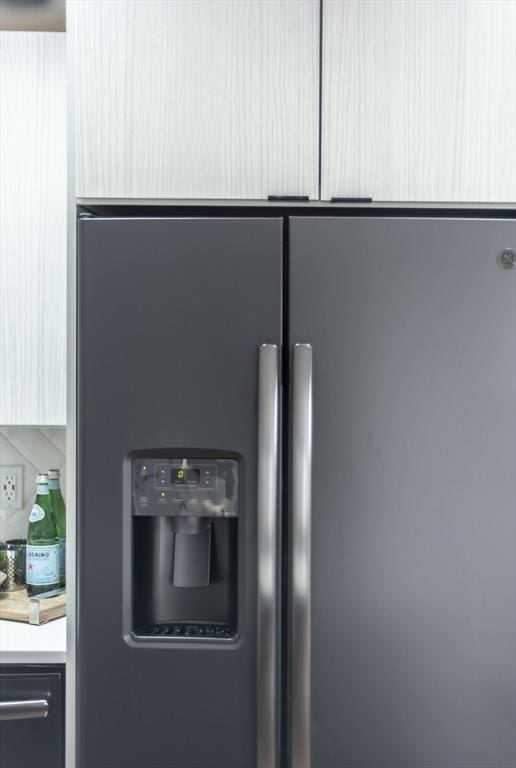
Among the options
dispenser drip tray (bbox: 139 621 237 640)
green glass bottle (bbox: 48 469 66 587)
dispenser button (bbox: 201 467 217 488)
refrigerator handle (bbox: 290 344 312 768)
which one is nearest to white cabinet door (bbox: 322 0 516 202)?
refrigerator handle (bbox: 290 344 312 768)

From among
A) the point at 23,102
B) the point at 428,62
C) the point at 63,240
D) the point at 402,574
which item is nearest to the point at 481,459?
the point at 402,574

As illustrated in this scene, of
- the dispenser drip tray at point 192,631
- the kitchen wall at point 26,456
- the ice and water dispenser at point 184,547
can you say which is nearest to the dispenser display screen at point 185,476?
the ice and water dispenser at point 184,547

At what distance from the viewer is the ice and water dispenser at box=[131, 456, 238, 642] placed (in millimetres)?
1200

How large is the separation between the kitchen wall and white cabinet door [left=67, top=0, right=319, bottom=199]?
0.90 m

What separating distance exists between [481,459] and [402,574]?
247mm

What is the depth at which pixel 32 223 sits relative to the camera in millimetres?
1556

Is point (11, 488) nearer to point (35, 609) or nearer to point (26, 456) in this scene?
point (26, 456)

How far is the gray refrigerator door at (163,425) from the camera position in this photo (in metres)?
1.18

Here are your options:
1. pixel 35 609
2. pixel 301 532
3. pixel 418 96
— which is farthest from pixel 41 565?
pixel 418 96

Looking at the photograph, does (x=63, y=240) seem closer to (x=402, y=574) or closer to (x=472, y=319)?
(x=472, y=319)

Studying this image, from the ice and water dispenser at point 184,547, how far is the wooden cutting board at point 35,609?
1.14 feet

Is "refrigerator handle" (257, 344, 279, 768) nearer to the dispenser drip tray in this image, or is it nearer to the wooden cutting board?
the dispenser drip tray

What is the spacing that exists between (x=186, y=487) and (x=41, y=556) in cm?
Answer: 59

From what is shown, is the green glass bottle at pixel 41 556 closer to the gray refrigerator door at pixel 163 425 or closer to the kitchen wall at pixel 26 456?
the kitchen wall at pixel 26 456
